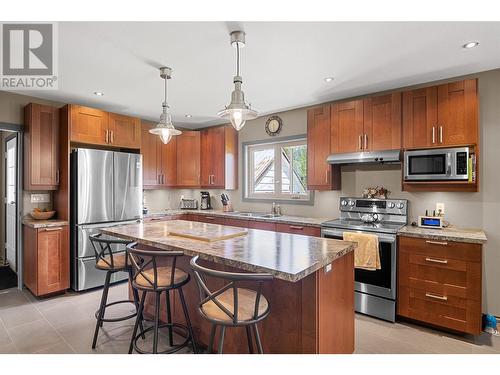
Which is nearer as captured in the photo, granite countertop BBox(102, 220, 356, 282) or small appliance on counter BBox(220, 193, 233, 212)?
granite countertop BBox(102, 220, 356, 282)

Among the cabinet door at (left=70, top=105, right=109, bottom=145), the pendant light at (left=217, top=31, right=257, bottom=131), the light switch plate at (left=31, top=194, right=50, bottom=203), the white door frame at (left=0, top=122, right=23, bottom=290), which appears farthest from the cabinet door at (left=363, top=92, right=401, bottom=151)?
the white door frame at (left=0, top=122, right=23, bottom=290)

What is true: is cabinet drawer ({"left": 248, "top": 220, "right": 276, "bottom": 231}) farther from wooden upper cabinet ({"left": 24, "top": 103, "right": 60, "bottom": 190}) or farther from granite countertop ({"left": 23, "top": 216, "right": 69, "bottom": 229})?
wooden upper cabinet ({"left": 24, "top": 103, "right": 60, "bottom": 190})

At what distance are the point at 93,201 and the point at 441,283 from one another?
3.99m

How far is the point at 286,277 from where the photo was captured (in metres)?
1.38

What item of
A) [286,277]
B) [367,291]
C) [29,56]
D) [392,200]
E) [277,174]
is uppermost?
[29,56]

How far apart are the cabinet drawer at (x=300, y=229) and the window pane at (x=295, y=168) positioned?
0.84m

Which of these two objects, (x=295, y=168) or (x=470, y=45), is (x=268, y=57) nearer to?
(x=470, y=45)

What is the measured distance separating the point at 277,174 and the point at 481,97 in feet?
8.70

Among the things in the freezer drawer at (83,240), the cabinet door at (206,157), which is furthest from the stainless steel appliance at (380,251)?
the freezer drawer at (83,240)

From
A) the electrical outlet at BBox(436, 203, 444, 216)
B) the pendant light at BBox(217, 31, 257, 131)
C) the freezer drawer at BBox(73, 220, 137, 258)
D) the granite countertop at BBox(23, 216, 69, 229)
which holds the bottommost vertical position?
the freezer drawer at BBox(73, 220, 137, 258)

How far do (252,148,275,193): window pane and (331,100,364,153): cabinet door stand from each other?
1.32m

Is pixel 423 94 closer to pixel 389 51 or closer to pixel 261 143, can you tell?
pixel 389 51

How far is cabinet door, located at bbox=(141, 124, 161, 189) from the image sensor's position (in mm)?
4720
